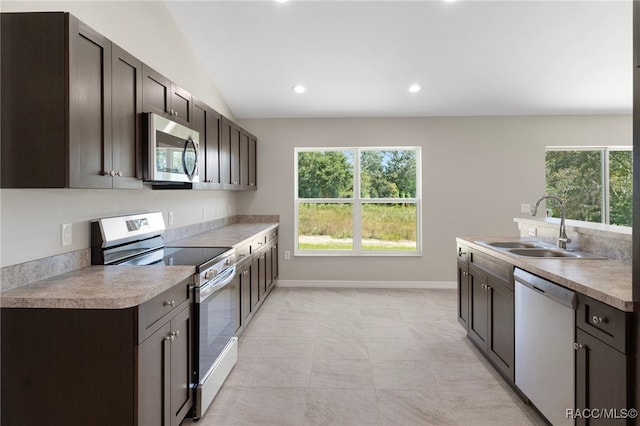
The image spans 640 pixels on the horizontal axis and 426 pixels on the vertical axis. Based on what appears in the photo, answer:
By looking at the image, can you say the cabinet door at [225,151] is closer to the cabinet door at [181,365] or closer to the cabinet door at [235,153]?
the cabinet door at [235,153]

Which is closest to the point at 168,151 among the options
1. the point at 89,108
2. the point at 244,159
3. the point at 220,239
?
the point at 89,108

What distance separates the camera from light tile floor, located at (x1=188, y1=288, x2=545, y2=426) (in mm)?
2248

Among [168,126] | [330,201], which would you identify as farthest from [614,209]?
[168,126]

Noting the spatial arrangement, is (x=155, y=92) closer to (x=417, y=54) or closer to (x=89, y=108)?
(x=89, y=108)

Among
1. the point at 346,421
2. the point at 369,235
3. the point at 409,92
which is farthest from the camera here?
the point at 369,235

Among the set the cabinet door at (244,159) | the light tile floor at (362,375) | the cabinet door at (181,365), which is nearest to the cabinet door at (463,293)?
the light tile floor at (362,375)

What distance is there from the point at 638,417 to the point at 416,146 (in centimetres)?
414

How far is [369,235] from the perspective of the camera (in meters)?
5.41

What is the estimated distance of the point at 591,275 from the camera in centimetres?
190

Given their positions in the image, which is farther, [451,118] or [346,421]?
[451,118]

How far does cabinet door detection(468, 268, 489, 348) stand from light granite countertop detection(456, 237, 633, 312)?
40cm

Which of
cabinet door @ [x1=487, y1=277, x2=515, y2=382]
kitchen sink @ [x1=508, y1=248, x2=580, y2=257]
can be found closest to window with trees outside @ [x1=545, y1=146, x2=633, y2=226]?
kitchen sink @ [x1=508, y1=248, x2=580, y2=257]

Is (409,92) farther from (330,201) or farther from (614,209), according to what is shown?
(614,209)

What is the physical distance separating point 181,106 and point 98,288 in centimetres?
156
